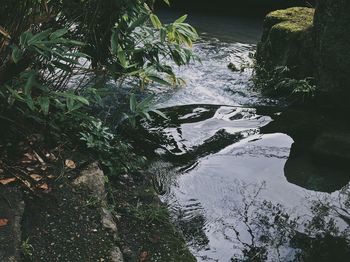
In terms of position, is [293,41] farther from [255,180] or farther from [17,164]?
[17,164]

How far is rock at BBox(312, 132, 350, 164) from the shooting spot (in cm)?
452

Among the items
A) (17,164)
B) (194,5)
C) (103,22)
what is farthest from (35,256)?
(194,5)

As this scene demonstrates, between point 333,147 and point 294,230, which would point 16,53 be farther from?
point 333,147

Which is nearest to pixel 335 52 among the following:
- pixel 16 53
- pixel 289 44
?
pixel 289 44

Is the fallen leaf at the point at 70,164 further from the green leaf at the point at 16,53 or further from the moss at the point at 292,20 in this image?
the moss at the point at 292,20

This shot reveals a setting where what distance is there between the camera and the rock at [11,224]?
102 inches

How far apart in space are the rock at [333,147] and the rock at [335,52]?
75cm

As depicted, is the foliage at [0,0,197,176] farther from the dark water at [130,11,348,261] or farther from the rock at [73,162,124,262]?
the dark water at [130,11,348,261]

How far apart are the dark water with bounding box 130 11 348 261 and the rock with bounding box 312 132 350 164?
14 centimetres

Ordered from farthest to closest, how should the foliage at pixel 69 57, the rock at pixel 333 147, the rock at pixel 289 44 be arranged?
1. the rock at pixel 289 44
2. the rock at pixel 333 147
3. the foliage at pixel 69 57

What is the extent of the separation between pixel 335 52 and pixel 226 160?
2.01 meters

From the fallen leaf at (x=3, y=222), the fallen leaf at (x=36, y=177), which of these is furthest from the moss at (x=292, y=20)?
the fallen leaf at (x=3, y=222)

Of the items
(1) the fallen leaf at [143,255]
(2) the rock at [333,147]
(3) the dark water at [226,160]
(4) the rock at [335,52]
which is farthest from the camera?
(4) the rock at [335,52]

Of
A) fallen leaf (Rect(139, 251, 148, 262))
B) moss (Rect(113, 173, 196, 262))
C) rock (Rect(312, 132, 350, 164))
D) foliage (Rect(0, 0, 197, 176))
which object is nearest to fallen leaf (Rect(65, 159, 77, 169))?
foliage (Rect(0, 0, 197, 176))
